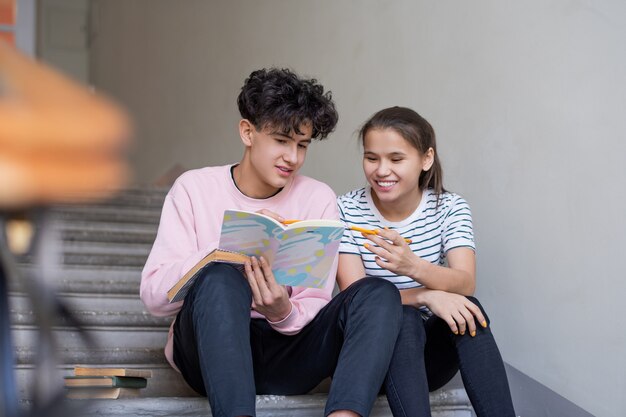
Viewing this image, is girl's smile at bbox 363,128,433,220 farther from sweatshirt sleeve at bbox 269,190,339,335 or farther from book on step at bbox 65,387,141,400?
book on step at bbox 65,387,141,400

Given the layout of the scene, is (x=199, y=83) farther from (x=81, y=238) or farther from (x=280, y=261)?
(x=280, y=261)

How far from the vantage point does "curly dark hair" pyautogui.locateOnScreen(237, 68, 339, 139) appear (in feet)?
5.78

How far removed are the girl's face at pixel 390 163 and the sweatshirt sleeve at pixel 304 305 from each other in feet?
0.45

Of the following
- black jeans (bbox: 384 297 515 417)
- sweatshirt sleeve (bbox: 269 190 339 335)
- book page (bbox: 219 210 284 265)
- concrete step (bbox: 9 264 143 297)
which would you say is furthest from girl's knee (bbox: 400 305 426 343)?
concrete step (bbox: 9 264 143 297)

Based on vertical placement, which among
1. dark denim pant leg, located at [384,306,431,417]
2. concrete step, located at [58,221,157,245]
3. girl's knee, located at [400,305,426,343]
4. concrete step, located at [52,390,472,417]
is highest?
girl's knee, located at [400,305,426,343]

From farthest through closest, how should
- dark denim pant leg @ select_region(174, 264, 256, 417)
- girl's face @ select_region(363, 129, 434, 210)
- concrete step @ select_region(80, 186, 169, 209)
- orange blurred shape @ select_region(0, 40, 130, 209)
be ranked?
concrete step @ select_region(80, 186, 169, 209)
girl's face @ select_region(363, 129, 434, 210)
dark denim pant leg @ select_region(174, 264, 256, 417)
orange blurred shape @ select_region(0, 40, 130, 209)

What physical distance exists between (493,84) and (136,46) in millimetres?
4295

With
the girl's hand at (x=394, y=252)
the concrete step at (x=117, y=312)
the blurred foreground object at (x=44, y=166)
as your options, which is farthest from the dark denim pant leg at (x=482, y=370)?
the blurred foreground object at (x=44, y=166)

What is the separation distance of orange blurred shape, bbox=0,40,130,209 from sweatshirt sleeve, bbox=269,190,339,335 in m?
1.23

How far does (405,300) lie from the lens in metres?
1.79

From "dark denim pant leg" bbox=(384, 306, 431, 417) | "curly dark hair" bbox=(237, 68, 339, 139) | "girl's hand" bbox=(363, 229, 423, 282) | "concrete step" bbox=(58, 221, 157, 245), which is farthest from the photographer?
"concrete step" bbox=(58, 221, 157, 245)

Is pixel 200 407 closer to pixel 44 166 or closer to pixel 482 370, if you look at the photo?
pixel 482 370

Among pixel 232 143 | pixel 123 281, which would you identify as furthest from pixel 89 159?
pixel 232 143

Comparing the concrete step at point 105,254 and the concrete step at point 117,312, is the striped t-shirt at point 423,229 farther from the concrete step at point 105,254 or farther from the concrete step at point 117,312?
the concrete step at point 105,254
